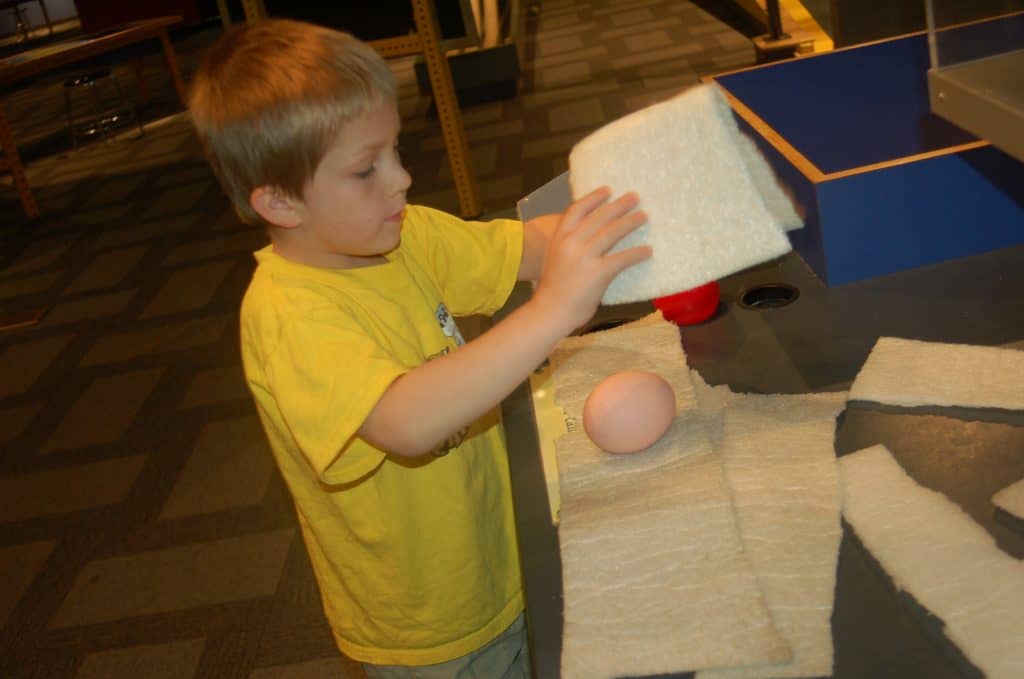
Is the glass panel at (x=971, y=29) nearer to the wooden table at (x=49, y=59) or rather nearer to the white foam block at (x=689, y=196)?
the white foam block at (x=689, y=196)

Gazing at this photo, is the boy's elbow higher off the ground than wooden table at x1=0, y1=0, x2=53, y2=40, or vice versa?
wooden table at x1=0, y1=0, x2=53, y2=40

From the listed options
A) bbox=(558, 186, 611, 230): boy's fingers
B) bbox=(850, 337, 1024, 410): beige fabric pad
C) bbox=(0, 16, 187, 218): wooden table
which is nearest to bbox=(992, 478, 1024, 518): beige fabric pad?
bbox=(850, 337, 1024, 410): beige fabric pad

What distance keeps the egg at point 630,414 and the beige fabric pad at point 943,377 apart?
0.16 meters

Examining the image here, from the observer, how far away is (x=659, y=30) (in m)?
4.87

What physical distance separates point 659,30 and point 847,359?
171 inches

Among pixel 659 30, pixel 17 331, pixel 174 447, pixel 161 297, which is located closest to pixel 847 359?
pixel 174 447

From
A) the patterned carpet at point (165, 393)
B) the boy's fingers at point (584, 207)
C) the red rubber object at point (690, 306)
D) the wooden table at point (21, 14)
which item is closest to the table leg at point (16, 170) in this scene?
the patterned carpet at point (165, 393)

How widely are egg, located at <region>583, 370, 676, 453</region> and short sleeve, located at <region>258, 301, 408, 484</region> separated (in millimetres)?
161

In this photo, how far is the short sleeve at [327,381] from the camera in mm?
712

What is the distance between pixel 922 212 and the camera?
958mm

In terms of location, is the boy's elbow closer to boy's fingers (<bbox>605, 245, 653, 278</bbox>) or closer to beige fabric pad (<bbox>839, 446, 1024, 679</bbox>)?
boy's fingers (<bbox>605, 245, 653, 278</bbox>)

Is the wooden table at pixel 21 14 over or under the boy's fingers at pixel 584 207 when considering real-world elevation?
over

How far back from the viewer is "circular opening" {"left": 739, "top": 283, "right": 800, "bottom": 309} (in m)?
0.98

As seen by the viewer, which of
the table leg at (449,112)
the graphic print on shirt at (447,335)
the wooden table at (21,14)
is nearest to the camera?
the graphic print on shirt at (447,335)
